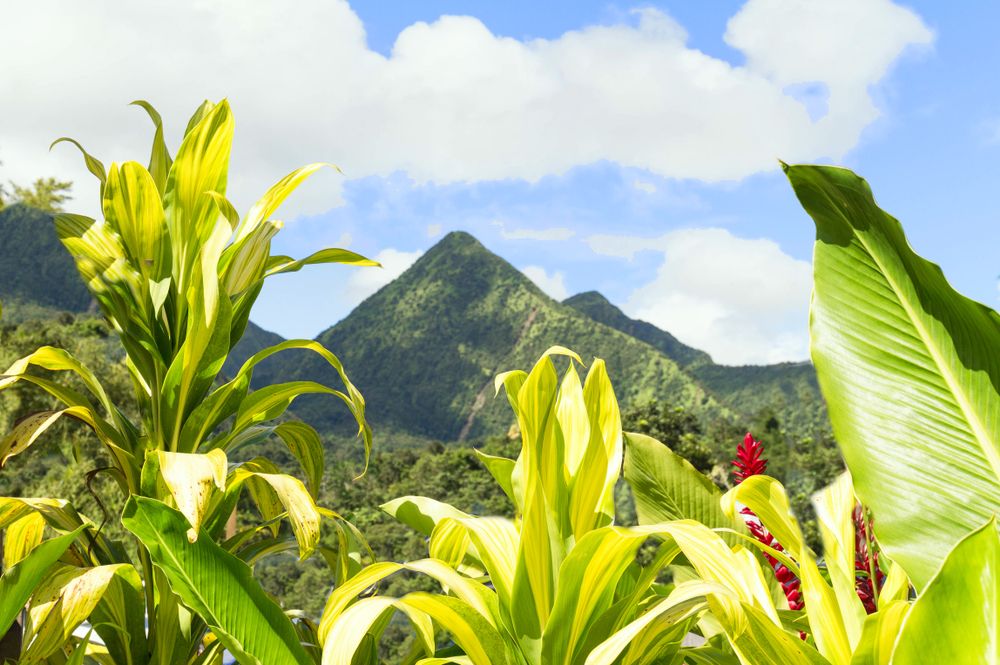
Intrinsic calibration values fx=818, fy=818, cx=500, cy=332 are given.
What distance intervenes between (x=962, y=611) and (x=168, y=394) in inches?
46.6

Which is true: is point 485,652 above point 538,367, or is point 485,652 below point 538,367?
below

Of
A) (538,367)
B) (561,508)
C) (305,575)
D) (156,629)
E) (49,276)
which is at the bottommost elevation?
(305,575)

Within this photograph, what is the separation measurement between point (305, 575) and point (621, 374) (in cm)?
3120

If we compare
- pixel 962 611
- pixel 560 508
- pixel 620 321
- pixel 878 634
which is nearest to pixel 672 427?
pixel 560 508

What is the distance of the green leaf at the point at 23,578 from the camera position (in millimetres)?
1058

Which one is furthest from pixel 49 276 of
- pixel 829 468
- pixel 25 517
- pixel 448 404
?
pixel 25 517

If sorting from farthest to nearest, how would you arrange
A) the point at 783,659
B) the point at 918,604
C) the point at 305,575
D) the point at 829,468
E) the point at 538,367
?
the point at 829,468
the point at 305,575
the point at 538,367
the point at 783,659
the point at 918,604

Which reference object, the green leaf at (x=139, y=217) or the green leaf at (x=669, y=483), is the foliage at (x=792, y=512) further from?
the green leaf at (x=139, y=217)

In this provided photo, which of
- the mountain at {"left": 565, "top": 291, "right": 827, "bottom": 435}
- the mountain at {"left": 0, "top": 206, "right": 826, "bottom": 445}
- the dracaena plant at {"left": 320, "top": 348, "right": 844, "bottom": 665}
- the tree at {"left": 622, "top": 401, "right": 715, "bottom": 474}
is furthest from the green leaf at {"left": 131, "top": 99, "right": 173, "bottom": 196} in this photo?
the mountain at {"left": 0, "top": 206, "right": 826, "bottom": 445}

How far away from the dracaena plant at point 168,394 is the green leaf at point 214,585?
12 cm

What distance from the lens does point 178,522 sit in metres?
0.99

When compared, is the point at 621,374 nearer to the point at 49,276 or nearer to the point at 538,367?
the point at 49,276

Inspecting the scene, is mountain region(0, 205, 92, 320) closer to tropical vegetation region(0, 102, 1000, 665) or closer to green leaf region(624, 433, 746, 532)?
tropical vegetation region(0, 102, 1000, 665)

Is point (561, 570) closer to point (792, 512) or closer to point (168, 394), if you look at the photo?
point (792, 512)
